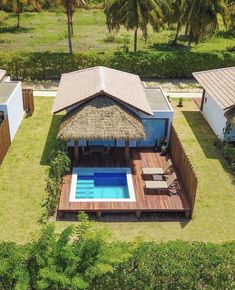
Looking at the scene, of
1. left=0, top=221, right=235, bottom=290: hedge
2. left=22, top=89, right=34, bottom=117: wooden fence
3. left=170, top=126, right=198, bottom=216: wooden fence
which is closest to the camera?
left=0, top=221, right=235, bottom=290: hedge

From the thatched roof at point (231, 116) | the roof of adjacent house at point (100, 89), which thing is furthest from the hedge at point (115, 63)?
the thatched roof at point (231, 116)

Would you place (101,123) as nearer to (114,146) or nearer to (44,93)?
(114,146)

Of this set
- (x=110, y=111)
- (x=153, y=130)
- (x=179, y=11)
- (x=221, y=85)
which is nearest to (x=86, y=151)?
(x=110, y=111)

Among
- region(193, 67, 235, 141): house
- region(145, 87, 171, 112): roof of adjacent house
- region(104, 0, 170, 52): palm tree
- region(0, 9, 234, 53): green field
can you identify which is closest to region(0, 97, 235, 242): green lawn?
region(193, 67, 235, 141): house

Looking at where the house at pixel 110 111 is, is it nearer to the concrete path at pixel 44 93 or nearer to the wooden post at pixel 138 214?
the wooden post at pixel 138 214

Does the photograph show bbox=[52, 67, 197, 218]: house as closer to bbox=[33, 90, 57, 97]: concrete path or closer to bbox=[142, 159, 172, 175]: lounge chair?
bbox=[142, 159, 172, 175]: lounge chair

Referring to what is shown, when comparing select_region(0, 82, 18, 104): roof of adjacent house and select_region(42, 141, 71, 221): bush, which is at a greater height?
select_region(0, 82, 18, 104): roof of adjacent house

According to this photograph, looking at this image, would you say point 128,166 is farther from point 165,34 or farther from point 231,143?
point 165,34
